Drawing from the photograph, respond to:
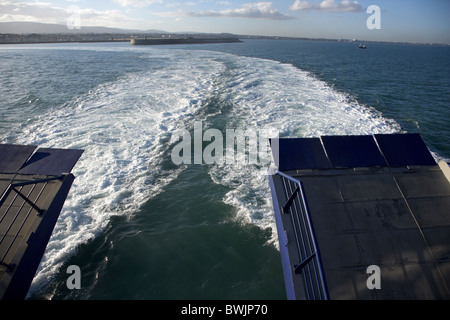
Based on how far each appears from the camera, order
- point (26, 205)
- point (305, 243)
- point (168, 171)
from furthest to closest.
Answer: point (168, 171) < point (26, 205) < point (305, 243)

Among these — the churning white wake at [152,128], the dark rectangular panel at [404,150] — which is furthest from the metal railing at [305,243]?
the dark rectangular panel at [404,150]

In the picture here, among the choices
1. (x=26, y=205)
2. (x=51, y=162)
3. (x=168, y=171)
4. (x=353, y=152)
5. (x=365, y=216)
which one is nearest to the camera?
(x=365, y=216)

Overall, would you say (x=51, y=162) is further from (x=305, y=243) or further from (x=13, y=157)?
(x=305, y=243)

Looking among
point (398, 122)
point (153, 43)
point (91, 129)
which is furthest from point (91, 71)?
point (153, 43)

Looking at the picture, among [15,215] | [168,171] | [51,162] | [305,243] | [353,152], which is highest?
[353,152]

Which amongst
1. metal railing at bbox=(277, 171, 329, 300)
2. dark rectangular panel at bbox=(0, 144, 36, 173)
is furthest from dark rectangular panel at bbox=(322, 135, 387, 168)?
dark rectangular panel at bbox=(0, 144, 36, 173)

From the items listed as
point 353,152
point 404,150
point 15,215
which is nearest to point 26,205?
point 15,215

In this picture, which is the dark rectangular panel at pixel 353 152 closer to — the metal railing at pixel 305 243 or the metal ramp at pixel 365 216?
the metal ramp at pixel 365 216

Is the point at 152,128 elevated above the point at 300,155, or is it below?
above
